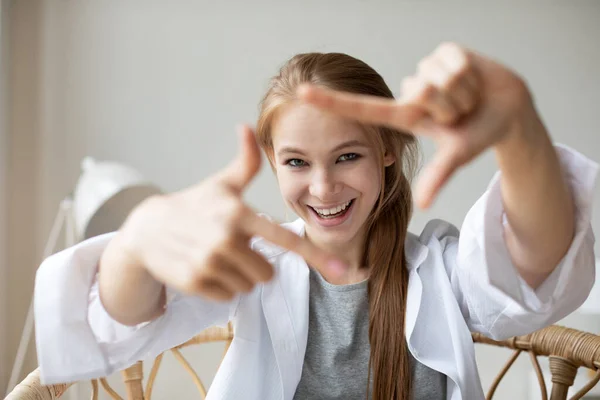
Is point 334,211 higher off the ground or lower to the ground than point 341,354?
higher

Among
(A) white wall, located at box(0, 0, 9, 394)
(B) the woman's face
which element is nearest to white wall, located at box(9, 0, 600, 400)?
(A) white wall, located at box(0, 0, 9, 394)

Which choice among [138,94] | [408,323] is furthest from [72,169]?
[408,323]

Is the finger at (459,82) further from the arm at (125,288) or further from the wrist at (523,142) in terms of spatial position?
the arm at (125,288)

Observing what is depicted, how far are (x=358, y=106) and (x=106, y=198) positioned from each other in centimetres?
113

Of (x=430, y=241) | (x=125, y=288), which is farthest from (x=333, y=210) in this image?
(x=125, y=288)

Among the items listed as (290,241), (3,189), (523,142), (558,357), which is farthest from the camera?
(3,189)

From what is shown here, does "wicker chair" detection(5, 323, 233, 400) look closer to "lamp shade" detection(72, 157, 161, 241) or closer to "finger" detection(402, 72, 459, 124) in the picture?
"lamp shade" detection(72, 157, 161, 241)

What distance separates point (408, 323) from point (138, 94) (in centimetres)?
113

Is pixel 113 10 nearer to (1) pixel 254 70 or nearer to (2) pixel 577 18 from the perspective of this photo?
(1) pixel 254 70

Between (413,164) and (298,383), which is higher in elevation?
(413,164)

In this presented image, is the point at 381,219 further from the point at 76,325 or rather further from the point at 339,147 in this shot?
the point at 76,325

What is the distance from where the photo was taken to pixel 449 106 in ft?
1.80

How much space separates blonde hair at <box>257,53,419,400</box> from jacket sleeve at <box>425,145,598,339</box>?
16 cm

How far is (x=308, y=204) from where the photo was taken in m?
1.00
